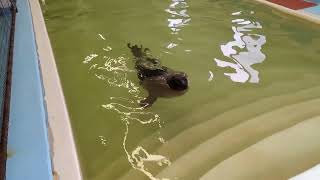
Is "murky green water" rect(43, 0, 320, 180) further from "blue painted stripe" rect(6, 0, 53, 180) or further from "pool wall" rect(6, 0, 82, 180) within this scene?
"blue painted stripe" rect(6, 0, 53, 180)

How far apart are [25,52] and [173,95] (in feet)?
4.01

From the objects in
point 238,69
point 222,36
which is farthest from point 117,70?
point 222,36

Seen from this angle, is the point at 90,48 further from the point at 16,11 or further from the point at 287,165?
the point at 287,165

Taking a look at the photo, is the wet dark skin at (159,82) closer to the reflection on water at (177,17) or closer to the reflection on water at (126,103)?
the reflection on water at (126,103)

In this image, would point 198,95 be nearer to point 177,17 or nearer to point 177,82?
point 177,82

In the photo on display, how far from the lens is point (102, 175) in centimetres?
188

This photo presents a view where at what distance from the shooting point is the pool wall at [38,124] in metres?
1.67

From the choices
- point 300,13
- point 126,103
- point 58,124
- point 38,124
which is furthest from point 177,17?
point 38,124

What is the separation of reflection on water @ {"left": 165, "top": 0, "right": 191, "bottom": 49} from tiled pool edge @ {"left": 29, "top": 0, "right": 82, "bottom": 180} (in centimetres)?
121

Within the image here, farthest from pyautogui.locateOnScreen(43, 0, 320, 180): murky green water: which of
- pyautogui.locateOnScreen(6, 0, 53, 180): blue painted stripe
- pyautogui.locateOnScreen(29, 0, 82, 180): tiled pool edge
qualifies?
pyautogui.locateOnScreen(6, 0, 53, 180): blue painted stripe

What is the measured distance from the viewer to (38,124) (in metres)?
1.94

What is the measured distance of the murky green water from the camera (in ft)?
6.46

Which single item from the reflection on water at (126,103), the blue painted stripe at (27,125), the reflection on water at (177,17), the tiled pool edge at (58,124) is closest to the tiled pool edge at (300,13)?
the reflection on water at (177,17)

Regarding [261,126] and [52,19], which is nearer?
[261,126]
